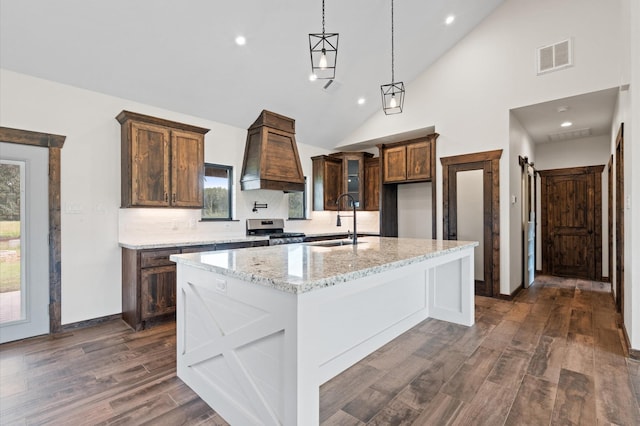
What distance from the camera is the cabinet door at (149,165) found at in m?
3.69

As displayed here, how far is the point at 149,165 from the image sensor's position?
3.80m

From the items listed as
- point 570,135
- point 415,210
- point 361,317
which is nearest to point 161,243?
point 361,317

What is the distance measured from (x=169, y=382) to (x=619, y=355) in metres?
3.73

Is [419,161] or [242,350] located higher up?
[419,161]

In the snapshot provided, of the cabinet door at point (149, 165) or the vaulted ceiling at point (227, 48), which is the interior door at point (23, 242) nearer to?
the cabinet door at point (149, 165)

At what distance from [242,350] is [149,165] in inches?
113

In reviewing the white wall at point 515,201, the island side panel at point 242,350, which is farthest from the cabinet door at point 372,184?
the island side panel at point 242,350

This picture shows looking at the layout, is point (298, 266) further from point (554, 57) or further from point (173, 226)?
point (554, 57)

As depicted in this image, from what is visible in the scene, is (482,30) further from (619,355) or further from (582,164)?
(619,355)

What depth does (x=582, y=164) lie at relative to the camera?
616 cm

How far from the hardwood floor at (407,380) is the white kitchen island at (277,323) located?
8.3 inches

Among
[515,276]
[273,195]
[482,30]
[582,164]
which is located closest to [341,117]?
[273,195]

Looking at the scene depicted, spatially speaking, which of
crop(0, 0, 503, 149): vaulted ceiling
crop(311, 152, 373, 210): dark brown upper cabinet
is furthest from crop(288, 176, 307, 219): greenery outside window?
crop(0, 0, 503, 149): vaulted ceiling

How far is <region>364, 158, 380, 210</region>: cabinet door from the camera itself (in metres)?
6.46
